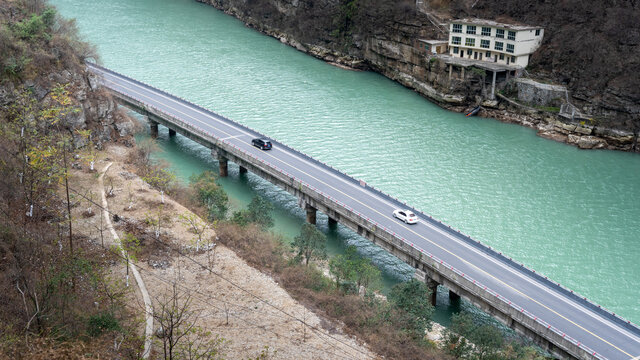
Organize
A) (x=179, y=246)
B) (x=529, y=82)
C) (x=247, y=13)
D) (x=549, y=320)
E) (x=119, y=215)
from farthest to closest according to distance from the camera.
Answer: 1. (x=247, y=13)
2. (x=529, y=82)
3. (x=119, y=215)
4. (x=179, y=246)
5. (x=549, y=320)

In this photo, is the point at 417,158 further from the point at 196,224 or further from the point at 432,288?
the point at 196,224

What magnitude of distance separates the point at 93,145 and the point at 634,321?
1906 inches

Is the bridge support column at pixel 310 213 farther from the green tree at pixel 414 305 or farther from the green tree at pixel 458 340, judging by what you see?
the green tree at pixel 458 340

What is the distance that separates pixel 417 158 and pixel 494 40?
2600cm

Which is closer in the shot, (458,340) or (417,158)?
(458,340)

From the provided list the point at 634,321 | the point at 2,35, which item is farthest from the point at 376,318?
the point at 2,35

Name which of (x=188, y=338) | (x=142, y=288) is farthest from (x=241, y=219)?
(x=188, y=338)

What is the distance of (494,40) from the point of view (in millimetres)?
82500

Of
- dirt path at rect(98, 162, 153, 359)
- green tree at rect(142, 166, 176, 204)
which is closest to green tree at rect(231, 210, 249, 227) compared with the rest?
green tree at rect(142, 166, 176, 204)

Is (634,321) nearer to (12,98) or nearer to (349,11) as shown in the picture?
(12,98)

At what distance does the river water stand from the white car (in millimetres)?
3613

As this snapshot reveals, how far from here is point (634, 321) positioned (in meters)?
41.7

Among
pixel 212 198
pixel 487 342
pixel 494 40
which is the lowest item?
pixel 487 342

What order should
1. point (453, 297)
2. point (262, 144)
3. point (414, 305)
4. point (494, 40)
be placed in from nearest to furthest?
point (414, 305), point (453, 297), point (262, 144), point (494, 40)
